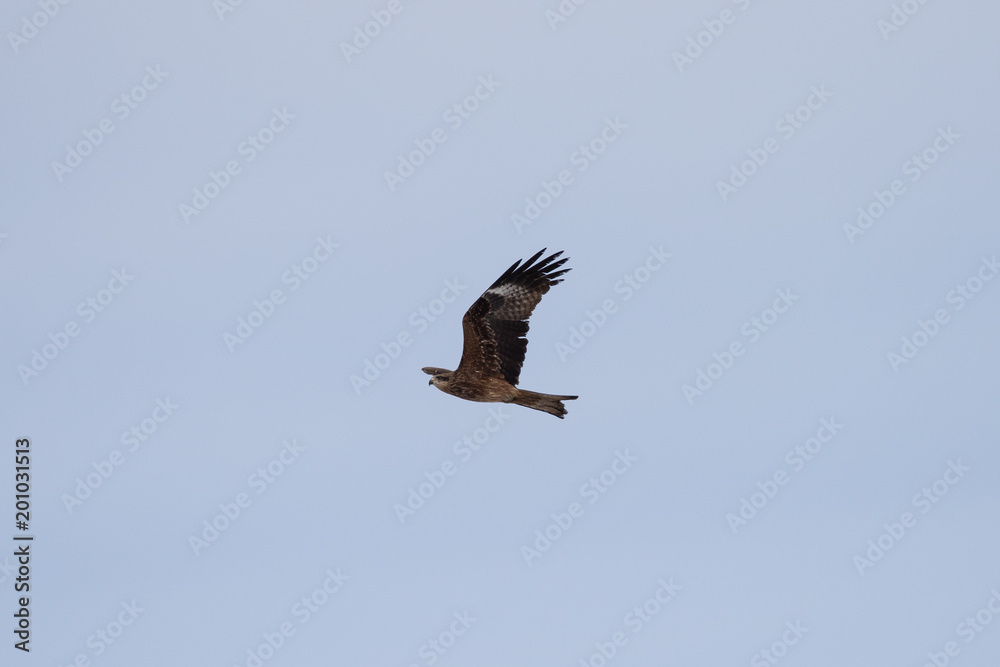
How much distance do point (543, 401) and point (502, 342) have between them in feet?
3.36

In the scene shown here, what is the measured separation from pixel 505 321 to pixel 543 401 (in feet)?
4.19

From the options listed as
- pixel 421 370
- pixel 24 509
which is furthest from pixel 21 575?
pixel 421 370

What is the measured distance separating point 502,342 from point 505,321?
0.99ft

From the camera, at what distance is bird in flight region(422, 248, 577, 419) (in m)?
64.4

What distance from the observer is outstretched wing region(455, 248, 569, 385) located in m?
64.5

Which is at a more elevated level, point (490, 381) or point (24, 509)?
point (490, 381)

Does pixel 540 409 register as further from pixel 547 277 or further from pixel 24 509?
pixel 24 509

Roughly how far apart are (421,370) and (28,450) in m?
5.60

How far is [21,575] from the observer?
219ft

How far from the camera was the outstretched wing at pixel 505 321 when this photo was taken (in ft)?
212

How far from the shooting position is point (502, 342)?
64688 mm

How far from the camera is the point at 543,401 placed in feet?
211

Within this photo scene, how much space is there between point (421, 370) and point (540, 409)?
198cm

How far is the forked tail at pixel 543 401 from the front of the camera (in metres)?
64.1
